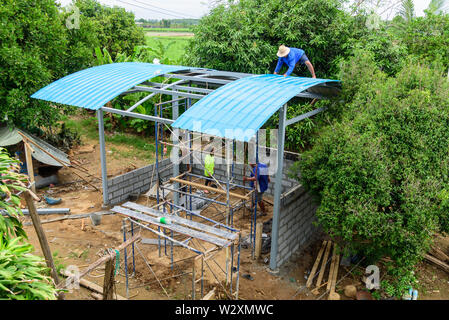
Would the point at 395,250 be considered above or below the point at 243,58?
below

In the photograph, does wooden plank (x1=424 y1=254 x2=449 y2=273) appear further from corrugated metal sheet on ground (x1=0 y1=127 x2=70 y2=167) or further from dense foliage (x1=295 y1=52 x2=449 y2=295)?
corrugated metal sheet on ground (x1=0 y1=127 x2=70 y2=167)

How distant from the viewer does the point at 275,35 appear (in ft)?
46.5

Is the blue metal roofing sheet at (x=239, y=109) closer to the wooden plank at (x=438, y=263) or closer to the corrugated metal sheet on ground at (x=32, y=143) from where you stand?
the wooden plank at (x=438, y=263)

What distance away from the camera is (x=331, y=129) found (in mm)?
7957

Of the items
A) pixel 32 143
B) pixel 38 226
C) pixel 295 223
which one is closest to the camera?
pixel 38 226

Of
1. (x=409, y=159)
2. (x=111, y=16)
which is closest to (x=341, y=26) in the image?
(x=409, y=159)

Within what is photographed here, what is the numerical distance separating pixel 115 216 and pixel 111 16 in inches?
655

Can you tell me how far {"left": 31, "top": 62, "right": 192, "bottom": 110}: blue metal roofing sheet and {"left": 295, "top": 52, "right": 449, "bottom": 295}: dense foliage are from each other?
490 centimetres

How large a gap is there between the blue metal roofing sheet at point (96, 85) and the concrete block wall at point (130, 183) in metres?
2.58

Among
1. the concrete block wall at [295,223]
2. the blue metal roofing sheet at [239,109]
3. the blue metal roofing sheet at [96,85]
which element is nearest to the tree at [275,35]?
the blue metal roofing sheet at [96,85]

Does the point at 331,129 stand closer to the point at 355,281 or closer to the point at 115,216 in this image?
the point at 355,281

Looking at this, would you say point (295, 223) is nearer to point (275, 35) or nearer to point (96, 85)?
point (96, 85)

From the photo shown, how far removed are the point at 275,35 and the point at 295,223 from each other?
8186mm

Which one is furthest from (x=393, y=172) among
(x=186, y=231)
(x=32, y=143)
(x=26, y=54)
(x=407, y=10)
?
(x=407, y=10)
